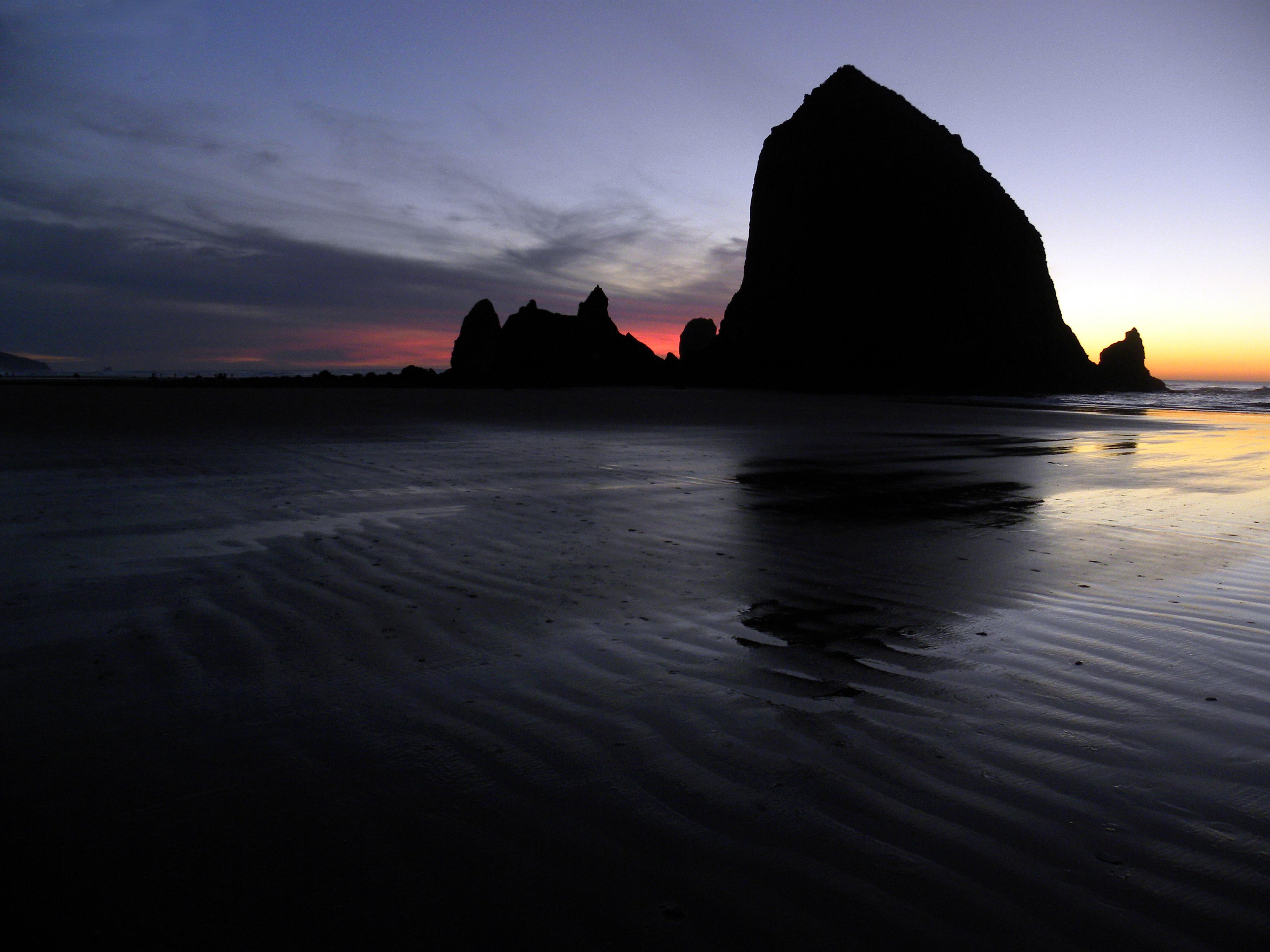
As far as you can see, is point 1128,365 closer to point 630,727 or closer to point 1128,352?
point 1128,352

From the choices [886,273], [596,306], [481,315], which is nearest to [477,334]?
[481,315]

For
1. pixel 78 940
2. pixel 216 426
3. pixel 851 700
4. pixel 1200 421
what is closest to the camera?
pixel 78 940

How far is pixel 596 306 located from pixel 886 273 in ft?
146

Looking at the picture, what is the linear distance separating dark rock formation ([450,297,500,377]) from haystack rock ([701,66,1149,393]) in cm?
9426

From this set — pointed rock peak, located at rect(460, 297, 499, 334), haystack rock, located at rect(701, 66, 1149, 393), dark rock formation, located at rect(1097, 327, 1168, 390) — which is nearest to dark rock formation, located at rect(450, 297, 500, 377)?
pointed rock peak, located at rect(460, 297, 499, 334)

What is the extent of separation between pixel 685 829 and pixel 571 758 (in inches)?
23.5

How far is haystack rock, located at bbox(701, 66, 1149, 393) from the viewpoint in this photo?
7988cm

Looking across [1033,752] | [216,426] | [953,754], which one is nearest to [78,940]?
[953,754]

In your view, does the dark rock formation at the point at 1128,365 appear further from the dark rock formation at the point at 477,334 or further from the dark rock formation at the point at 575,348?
the dark rock formation at the point at 477,334

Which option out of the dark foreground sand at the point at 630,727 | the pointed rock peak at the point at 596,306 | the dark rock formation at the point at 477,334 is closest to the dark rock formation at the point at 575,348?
the pointed rock peak at the point at 596,306

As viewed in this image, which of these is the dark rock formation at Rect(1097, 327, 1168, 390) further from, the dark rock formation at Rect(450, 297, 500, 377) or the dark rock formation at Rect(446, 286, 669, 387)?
the dark rock formation at Rect(450, 297, 500, 377)

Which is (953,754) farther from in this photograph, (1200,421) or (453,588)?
(1200,421)

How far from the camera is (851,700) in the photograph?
3.28 m

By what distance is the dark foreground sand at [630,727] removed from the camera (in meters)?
1.96
